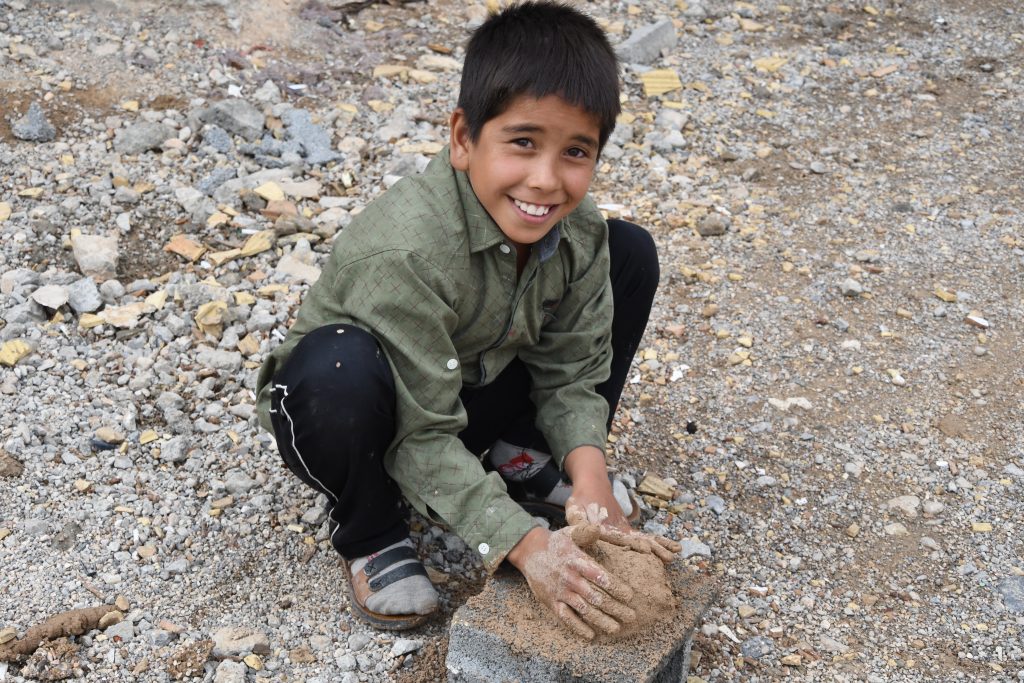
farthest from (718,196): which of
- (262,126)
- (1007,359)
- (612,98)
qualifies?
(612,98)

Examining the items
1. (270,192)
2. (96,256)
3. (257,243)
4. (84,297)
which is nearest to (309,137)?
(270,192)

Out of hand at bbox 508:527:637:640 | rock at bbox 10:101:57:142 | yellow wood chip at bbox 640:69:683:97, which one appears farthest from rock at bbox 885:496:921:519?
rock at bbox 10:101:57:142

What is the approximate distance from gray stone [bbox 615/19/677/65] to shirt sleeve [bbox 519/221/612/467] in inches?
118

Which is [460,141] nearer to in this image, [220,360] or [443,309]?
[443,309]

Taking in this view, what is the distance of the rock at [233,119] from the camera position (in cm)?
432

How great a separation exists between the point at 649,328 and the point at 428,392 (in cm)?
162

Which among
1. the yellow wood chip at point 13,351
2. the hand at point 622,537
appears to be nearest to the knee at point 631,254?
the hand at point 622,537

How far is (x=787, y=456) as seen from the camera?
3.16m

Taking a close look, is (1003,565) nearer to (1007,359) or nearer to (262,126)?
(1007,359)

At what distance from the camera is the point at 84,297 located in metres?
3.37

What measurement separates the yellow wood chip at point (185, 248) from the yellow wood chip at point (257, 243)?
15cm

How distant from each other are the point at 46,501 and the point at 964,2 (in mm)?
5931

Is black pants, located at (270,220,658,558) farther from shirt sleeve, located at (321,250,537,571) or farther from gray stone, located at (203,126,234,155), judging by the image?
gray stone, located at (203,126,234,155)

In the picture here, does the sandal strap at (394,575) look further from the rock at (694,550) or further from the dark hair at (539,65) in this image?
the dark hair at (539,65)
